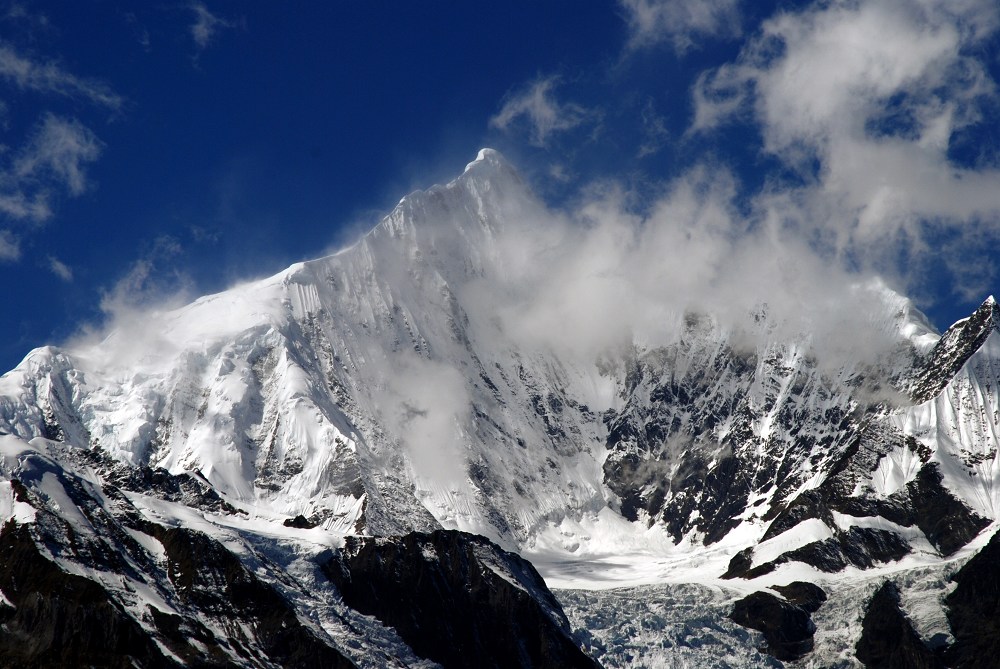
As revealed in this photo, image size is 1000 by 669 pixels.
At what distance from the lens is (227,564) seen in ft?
641

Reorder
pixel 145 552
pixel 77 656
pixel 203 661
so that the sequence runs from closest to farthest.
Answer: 1. pixel 77 656
2. pixel 203 661
3. pixel 145 552

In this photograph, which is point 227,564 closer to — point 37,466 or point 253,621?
point 253,621

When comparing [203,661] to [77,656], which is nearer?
[77,656]

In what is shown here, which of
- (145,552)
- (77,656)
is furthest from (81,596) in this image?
(145,552)

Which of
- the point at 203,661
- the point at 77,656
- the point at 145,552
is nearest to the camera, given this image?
the point at 77,656

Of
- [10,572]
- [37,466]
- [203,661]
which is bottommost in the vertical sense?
[203,661]

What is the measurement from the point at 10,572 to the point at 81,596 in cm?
766

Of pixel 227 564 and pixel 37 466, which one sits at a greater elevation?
pixel 37 466

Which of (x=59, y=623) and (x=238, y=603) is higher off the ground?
(x=238, y=603)

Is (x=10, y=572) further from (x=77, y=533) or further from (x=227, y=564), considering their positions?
(x=227, y=564)

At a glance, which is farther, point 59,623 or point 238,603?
point 238,603

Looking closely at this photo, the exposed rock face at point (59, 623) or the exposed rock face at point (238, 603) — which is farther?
the exposed rock face at point (238, 603)

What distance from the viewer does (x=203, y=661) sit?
17100 centimetres

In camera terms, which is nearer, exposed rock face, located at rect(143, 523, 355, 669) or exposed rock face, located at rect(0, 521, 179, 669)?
exposed rock face, located at rect(0, 521, 179, 669)
